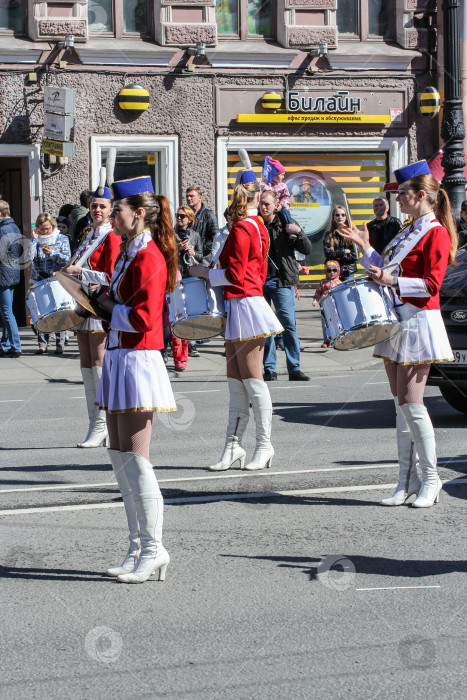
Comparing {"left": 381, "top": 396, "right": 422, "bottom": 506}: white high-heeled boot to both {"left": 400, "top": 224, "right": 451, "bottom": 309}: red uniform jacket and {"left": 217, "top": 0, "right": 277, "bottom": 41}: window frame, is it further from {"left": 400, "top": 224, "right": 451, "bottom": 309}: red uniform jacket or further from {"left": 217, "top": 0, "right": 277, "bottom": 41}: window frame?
{"left": 217, "top": 0, "right": 277, "bottom": 41}: window frame

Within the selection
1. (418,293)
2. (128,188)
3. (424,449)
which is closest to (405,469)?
(424,449)

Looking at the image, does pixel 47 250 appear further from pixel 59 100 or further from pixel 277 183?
pixel 59 100

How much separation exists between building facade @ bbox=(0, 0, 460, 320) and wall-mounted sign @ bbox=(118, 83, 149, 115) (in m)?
0.07

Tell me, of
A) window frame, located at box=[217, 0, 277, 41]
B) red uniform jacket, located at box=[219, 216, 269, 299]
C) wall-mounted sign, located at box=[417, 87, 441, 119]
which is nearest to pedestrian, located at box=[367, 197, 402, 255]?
wall-mounted sign, located at box=[417, 87, 441, 119]

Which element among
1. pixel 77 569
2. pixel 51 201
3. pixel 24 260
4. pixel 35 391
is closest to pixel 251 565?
pixel 77 569

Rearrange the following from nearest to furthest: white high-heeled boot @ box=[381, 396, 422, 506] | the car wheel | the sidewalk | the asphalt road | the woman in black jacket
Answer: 1. the asphalt road
2. white high-heeled boot @ box=[381, 396, 422, 506]
3. the car wheel
4. the sidewalk
5. the woman in black jacket

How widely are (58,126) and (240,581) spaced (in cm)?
1332

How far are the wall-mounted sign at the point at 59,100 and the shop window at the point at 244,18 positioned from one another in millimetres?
3346

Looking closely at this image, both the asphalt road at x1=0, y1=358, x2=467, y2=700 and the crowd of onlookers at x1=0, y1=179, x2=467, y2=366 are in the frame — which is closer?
the asphalt road at x1=0, y1=358, x2=467, y2=700

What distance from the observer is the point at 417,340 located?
6609 millimetres

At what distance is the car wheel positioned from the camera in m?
9.95

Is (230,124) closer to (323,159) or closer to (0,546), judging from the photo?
(323,159)

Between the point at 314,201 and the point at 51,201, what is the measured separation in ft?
15.7

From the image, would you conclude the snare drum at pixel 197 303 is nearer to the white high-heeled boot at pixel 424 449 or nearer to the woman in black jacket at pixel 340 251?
the white high-heeled boot at pixel 424 449
